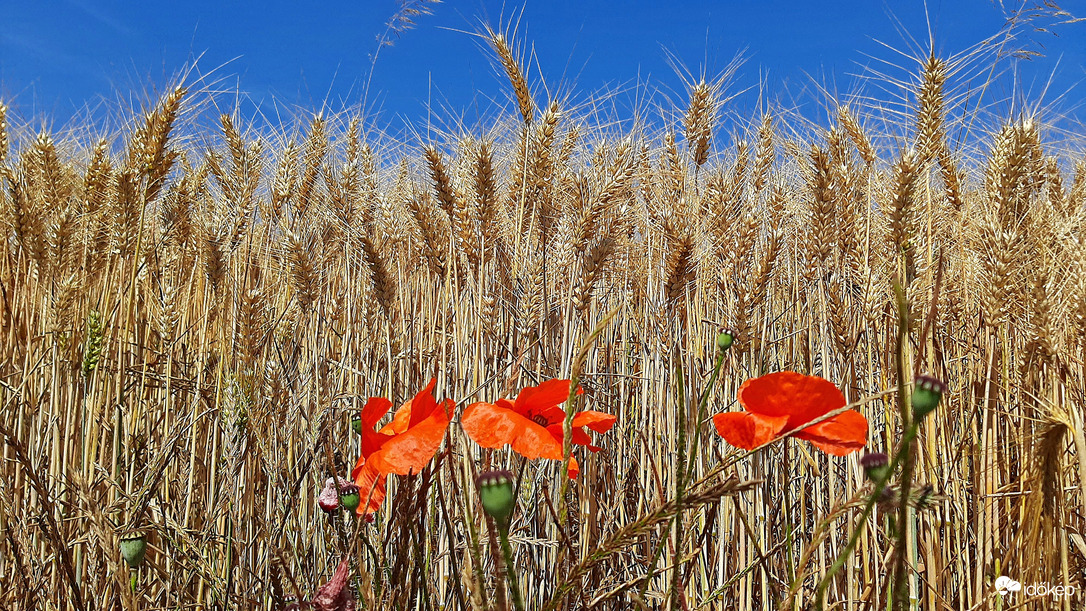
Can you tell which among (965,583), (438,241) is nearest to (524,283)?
(438,241)

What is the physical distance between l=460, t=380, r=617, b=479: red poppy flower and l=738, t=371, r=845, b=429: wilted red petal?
6.9 inches

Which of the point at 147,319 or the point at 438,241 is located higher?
the point at 438,241

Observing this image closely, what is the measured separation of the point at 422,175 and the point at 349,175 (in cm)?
66

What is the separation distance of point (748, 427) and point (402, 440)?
0.38m

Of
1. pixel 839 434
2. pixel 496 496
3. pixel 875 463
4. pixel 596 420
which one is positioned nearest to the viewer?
pixel 496 496

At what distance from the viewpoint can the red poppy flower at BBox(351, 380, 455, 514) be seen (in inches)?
29.0

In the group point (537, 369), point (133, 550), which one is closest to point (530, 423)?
point (133, 550)

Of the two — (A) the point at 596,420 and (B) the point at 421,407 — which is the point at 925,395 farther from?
(B) the point at 421,407

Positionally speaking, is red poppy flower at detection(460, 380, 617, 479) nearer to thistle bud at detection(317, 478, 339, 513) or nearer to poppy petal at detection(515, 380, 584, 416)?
poppy petal at detection(515, 380, 584, 416)

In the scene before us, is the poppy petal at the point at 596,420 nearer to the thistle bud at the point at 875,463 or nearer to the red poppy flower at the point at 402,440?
the red poppy flower at the point at 402,440

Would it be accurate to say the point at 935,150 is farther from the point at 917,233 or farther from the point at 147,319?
the point at 147,319

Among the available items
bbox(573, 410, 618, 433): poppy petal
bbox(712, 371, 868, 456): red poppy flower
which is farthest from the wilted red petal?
bbox(573, 410, 618, 433): poppy petal

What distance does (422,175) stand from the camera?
2180mm

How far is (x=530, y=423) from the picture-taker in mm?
761
